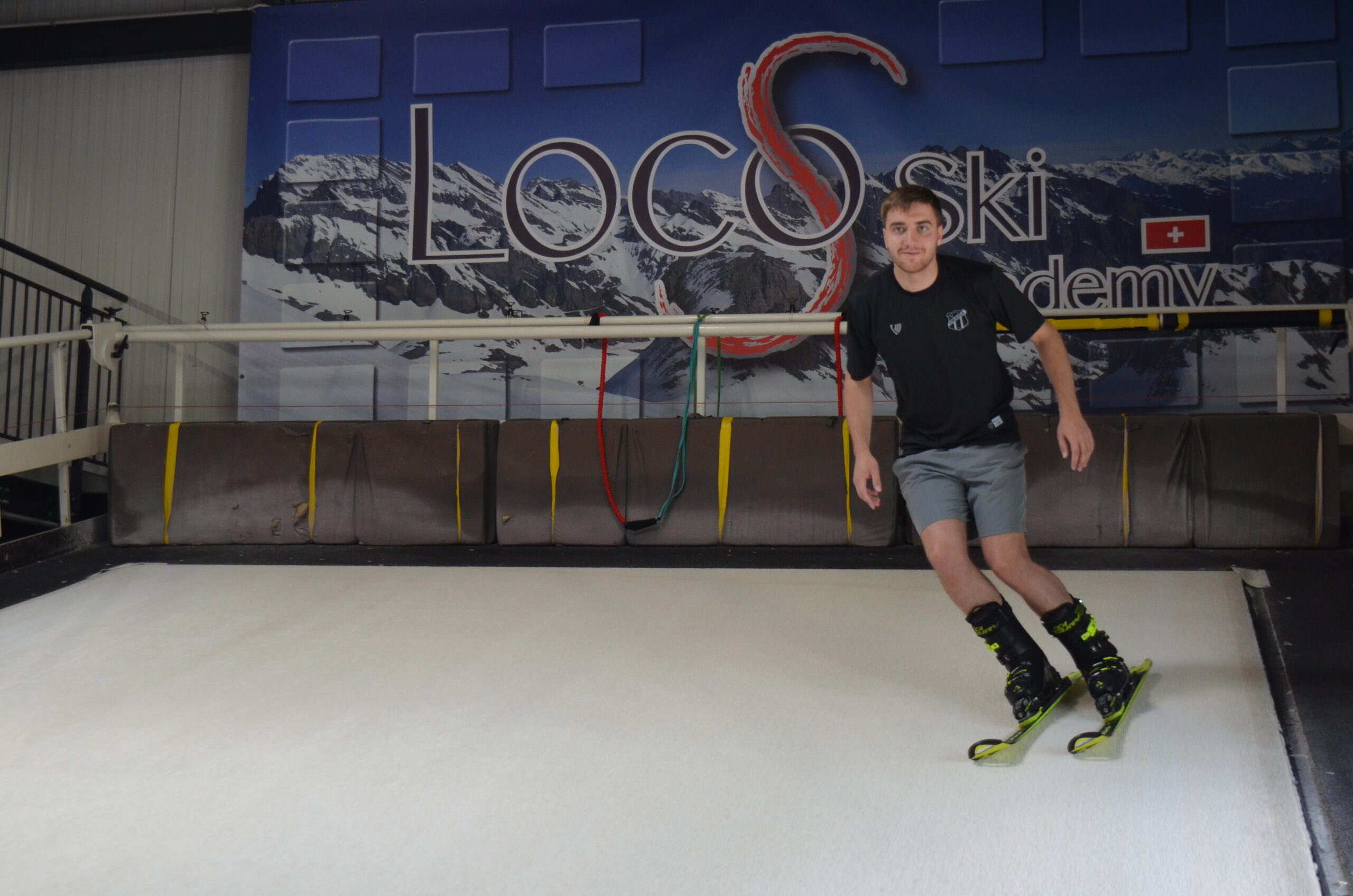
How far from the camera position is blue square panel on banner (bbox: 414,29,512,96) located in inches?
237

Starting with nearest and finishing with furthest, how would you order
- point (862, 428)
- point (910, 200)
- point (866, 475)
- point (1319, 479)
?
point (910, 200), point (866, 475), point (862, 428), point (1319, 479)

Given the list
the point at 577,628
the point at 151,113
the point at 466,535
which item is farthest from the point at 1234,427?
the point at 151,113

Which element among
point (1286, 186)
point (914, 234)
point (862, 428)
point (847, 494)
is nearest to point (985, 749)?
point (862, 428)

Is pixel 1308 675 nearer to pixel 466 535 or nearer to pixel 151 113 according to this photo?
pixel 466 535

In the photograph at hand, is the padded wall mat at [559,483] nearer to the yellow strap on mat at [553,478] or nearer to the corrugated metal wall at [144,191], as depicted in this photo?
the yellow strap on mat at [553,478]

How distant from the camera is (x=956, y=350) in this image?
2.20 meters

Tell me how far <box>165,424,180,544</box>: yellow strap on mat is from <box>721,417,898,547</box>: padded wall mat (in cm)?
241

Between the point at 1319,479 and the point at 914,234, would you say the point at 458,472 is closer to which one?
the point at 914,234

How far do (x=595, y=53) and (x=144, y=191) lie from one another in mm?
3022

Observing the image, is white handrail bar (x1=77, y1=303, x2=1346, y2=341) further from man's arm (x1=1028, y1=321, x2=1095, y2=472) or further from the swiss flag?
man's arm (x1=1028, y1=321, x2=1095, y2=472)

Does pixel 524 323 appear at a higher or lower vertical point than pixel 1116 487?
higher

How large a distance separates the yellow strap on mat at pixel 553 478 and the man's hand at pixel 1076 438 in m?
2.59

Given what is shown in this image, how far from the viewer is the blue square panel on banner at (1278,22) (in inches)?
201

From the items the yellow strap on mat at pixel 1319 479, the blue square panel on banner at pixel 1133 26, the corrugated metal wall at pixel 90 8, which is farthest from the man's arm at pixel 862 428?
the corrugated metal wall at pixel 90 8
